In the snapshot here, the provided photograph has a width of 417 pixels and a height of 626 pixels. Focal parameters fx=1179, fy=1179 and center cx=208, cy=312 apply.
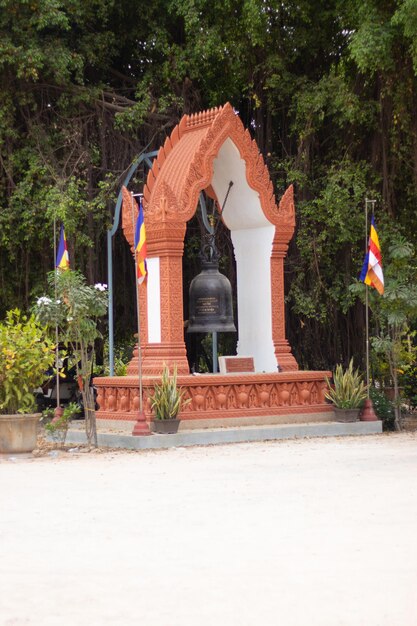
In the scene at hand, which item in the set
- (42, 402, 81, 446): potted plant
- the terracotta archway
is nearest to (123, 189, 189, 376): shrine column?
the terracotta archway

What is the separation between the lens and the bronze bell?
718 inches

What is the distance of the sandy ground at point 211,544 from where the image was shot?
19.5 feet

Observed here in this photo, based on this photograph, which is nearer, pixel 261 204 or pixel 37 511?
pixel 37 511

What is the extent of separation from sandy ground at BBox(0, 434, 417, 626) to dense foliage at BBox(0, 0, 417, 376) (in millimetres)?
8429

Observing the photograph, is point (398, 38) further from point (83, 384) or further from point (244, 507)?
point (244, 507)

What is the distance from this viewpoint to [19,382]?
48.3 ft

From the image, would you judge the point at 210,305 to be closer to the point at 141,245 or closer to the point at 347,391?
the point at 141,245

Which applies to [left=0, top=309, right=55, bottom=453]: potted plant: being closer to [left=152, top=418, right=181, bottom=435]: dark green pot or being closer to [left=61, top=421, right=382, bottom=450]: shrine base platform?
[left=61, top=421, right=382, bottom=450]: shrine base platform

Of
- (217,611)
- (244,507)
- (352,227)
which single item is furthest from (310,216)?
(217,611)

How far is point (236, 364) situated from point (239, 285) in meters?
1.91

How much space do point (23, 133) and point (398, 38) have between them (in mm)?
6883

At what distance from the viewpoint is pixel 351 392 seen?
1792cm

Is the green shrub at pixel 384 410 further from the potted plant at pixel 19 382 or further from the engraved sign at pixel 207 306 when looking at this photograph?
the potted plant at pixel 19 382

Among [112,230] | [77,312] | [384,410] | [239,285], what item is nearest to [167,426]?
[77,312]
